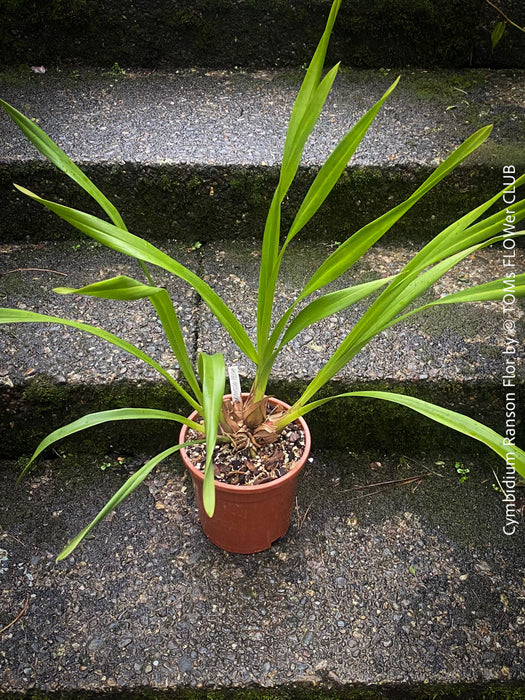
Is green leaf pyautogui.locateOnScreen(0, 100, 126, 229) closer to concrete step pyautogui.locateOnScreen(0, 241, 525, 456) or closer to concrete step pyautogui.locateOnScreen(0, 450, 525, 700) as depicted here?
concrete step pyautogui.locateOnScreen(0, 241, 525, 456)

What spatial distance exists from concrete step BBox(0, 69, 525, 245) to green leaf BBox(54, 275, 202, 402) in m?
0.57

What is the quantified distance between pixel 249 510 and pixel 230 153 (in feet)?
2.72

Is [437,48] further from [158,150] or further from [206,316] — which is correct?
[206,316]

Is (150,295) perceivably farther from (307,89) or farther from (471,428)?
(471,428)

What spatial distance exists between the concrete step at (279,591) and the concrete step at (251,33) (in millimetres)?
1131

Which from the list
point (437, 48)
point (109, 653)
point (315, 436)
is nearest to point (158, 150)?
point (315, 436)

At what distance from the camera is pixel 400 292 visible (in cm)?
86

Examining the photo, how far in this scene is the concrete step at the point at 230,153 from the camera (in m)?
1.41

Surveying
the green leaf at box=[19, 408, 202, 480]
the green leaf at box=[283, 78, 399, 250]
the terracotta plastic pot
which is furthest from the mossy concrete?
the green leaf at box=[283, 78, 399, 250]

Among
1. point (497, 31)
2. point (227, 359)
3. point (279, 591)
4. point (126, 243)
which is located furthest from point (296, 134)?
point (497, 31)

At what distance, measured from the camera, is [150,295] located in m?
0.84

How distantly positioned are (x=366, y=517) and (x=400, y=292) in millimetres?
564

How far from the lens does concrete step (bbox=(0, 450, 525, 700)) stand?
1004 mm

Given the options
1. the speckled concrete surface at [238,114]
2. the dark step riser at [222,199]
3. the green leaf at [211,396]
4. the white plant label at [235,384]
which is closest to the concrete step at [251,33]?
the speckled concrete surface at [238,114]
